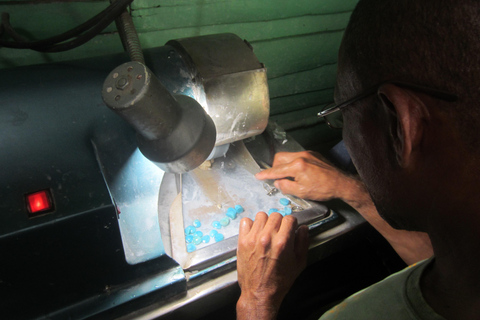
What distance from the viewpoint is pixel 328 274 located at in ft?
5.06

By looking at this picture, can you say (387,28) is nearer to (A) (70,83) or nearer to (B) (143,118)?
(B) (143,118)

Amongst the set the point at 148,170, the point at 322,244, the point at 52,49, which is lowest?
the point at 322,244

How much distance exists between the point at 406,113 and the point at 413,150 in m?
0.09

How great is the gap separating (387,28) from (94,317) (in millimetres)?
899

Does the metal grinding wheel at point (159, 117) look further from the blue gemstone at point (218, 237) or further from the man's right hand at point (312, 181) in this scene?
the man's right hand at point (312, 181)

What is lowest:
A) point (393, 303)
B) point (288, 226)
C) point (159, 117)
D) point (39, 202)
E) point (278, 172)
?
point (393, 303)

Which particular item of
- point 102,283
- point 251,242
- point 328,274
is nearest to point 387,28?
point 251,242

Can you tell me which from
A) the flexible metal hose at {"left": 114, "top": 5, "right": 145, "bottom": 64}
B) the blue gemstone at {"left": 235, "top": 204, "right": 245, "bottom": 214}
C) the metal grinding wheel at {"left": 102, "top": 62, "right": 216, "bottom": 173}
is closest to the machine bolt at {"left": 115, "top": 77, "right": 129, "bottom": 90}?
the metal grinding wheel at {"left": 102, "top": 62, "right": 216, "bottom": 173}

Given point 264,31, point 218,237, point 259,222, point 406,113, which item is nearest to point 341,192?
point 259,222

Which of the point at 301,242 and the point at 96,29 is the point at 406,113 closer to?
the point at 301,242

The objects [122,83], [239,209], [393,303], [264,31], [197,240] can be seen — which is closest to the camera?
[122,83]

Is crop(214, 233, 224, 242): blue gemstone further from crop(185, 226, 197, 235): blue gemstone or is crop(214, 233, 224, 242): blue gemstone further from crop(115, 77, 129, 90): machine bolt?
crop(115, 77, 129, 90): machine bolt

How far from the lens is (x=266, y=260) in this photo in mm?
934

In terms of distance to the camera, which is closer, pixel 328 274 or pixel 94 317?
pixel 94 317
